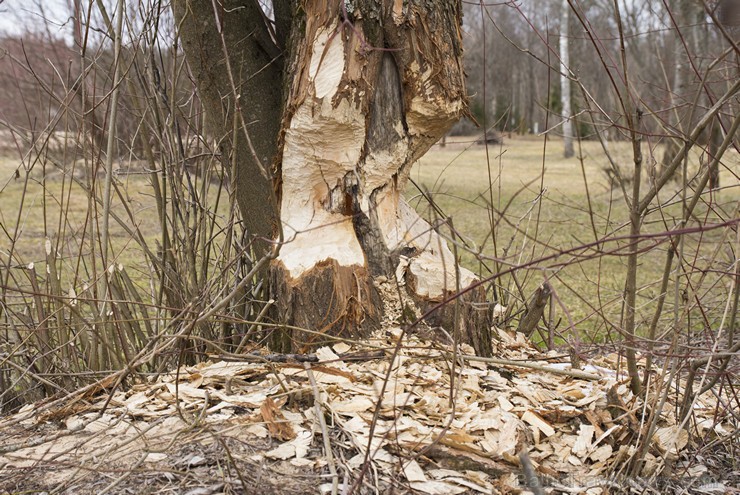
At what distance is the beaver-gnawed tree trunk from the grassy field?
239 millimetres

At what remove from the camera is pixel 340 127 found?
8.59 feet

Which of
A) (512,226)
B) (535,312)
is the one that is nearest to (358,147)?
(512,226)

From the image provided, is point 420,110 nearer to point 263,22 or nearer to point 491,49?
point 263,22

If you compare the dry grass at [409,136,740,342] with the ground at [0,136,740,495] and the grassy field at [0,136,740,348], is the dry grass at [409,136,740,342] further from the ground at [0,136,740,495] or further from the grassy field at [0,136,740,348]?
the ground at [0,136,740,495]

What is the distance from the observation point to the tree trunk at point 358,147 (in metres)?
2.56

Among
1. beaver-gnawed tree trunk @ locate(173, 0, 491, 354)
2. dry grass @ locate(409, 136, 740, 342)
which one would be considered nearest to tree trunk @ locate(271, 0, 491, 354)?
beaver-gnawed tree trunk @ locate(173, 0, 491, 354)

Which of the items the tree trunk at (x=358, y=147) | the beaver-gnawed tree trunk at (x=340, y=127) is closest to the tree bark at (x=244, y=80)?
the beaver-gnawed tree trunk at (x=340, y=127)

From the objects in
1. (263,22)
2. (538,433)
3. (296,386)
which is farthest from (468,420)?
(263,22)

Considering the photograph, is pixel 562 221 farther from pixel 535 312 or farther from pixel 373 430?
pixel 373 430

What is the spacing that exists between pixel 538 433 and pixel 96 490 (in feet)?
4.28

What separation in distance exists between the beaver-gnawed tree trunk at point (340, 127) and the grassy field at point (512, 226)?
239mm

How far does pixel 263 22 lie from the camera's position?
2900 millimetres

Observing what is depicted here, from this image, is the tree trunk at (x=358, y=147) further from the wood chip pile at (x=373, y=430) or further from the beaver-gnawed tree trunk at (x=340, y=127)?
the wood chip pile at (x=373, y=430)

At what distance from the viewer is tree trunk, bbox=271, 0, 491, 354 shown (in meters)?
2.56
